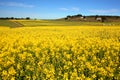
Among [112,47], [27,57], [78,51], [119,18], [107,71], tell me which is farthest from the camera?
[119,18]

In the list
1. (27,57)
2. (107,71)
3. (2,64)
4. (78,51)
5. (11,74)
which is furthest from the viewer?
(78,51)

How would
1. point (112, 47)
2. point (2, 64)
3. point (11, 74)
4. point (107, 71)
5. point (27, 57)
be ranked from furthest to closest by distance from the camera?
point (112, 47)
point (27, 57)
point (2, 64)
point (107, 71)
point (11, 74)

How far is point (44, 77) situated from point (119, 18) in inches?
3668

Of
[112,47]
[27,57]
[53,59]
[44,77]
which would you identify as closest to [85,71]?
[44,77]

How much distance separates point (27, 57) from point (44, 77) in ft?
9.22

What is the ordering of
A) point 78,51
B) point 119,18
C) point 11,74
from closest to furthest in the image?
1. point 11,74
2. point 78,51
3. point 119,18

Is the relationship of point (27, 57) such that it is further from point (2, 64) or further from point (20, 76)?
point (20, 76)

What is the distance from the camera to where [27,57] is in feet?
31.7

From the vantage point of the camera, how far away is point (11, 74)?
6.86m

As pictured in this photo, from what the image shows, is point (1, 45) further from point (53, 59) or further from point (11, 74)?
point (11, 74)

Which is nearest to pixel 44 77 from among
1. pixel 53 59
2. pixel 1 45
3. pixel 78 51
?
pixel 53 59

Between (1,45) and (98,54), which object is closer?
(98,54)

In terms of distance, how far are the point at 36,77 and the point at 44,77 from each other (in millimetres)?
263

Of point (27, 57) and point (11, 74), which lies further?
point (27, 57)
